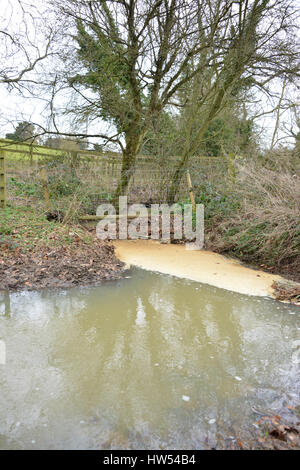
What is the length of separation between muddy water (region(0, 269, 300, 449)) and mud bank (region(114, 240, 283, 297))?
2.00 ft

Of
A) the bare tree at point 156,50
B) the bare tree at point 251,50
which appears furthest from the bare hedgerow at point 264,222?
the bare tree at point 156,50

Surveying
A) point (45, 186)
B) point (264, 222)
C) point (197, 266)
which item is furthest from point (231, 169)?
point (45, 186)

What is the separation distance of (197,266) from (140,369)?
3224mm

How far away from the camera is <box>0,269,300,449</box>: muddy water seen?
6.08 ft

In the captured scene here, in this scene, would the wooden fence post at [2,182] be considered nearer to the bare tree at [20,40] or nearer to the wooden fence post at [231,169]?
the bare tree at [20,40]

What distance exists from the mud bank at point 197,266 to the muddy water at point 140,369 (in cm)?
61

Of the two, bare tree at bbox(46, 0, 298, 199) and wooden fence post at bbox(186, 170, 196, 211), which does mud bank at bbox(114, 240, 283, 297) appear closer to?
wooden fence post at bbox(186, 170, 196, 211)

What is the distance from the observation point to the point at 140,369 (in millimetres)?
2473

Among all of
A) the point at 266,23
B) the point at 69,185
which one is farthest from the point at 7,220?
the point at 266,23

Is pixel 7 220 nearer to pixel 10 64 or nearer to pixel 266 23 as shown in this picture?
pixel 10 64

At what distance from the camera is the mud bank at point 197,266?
4664 mm

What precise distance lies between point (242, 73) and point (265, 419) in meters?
7.61

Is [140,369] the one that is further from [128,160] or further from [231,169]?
[231,169]

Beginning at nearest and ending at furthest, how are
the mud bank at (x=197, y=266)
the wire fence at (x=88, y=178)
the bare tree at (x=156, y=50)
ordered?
the mud bank at (x=197, y=266) → the bare tree at (x=156, y=50) → the wire fence at (x=88, y=178)
